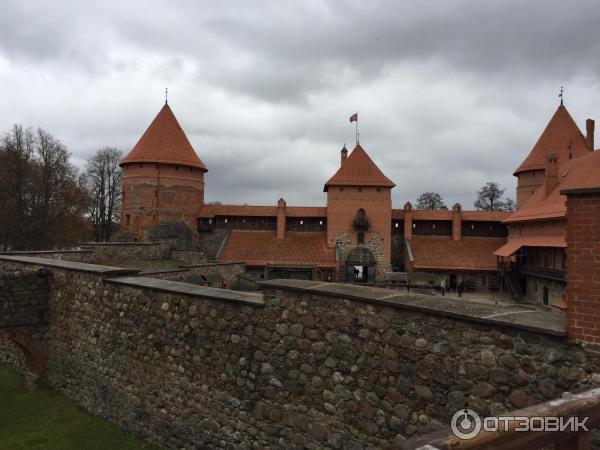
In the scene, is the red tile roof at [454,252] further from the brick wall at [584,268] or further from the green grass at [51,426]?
the brick wall at [584,268]

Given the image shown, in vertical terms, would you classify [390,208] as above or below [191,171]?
below

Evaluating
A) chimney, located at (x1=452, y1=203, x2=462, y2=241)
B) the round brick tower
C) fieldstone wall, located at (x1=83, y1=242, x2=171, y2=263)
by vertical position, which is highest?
the round brick tower

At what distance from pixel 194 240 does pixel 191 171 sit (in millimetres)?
4255

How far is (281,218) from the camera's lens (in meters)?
26.2

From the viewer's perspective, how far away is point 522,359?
10.3ft

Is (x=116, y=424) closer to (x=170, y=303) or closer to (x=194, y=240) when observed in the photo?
(x=170, y=303)

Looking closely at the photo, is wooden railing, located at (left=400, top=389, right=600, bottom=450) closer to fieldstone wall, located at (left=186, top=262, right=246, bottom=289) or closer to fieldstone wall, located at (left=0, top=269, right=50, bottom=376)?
fieldstone wall, located at (left=0, top=269, right=50, bottom=376)

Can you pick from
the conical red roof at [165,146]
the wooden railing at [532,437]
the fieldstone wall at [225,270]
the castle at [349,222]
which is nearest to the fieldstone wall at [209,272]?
the fieldstone wall at [225,270]

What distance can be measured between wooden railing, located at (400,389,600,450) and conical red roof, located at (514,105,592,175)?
2883cm

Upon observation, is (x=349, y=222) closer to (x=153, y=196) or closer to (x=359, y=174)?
(x=359, y=174)

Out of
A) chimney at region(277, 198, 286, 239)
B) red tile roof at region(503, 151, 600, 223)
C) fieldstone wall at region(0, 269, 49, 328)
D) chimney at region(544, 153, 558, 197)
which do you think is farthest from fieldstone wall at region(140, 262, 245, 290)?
chimney at region(544, 153, 558, 197)

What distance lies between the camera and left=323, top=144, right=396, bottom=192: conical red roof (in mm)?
26047

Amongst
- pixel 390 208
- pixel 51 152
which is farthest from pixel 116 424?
pixel 51 152

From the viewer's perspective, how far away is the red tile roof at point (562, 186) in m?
19.2
